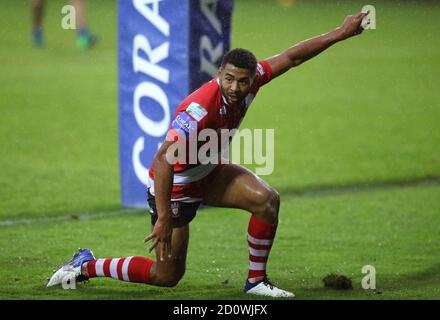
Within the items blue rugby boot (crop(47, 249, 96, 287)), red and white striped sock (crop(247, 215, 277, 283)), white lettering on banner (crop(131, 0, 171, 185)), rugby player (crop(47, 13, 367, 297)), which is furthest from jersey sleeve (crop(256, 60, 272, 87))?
white lettering on banner (crop(131, 0, 171, 185))

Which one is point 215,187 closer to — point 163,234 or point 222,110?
point 222,110

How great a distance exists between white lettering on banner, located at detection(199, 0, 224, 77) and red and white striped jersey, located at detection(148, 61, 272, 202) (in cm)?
243

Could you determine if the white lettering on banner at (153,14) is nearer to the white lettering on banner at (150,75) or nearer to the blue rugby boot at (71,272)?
the white lettering on banner at (150,75)

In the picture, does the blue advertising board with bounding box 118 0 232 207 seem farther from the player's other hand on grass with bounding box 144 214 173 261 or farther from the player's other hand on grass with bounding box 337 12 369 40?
the player's other hand on grass with bounding box 144 214 173 261

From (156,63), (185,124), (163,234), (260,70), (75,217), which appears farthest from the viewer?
(156,63)

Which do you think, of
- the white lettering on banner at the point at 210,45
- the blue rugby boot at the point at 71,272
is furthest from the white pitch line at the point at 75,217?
the blue rugby boot at the point at 71,272

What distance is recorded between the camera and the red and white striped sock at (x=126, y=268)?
20.5 feet

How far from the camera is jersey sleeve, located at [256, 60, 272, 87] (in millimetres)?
6402

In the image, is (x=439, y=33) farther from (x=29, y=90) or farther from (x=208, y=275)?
(x=208, y=275)

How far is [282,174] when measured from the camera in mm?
10906

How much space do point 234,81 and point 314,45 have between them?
873mm

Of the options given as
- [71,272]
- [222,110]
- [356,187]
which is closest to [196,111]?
[222,110]

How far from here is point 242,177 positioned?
6418 millimetres

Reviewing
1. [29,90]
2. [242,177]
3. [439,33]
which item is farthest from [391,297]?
[439,33]
